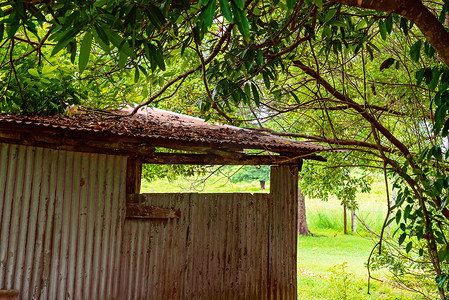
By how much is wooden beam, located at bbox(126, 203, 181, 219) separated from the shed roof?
727 mm

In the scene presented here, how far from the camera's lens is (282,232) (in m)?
6.12

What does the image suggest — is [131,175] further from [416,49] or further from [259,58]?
[416,49]

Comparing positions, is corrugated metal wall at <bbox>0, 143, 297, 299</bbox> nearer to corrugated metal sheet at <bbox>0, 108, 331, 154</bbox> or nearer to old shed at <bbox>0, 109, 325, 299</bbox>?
old shed at <bbox>0, 109, 325, 299</bbox>

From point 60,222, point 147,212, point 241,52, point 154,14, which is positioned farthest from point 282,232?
point 154,14

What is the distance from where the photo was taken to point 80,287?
4410 mm

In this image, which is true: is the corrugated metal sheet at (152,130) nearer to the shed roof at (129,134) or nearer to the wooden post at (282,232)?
the shed roof at (129,134)

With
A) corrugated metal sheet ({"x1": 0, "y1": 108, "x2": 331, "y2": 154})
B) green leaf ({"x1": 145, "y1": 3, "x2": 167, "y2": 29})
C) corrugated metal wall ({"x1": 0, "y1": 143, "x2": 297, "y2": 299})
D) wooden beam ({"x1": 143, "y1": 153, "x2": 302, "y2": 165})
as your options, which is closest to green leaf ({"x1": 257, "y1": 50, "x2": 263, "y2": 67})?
green leaf ({"x1": 145, "y1": 3, "x2": 167, "y2": 29})

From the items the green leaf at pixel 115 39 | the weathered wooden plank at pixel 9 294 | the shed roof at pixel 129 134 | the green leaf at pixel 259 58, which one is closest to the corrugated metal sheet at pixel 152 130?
the shed roof at pixel 129 134

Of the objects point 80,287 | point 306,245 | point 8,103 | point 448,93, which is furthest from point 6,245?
point 306,245

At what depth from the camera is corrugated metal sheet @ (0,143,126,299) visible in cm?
399

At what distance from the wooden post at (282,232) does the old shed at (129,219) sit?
0.05ft

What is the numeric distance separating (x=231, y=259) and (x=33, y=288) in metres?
2.54

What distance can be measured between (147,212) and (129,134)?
1096 mm

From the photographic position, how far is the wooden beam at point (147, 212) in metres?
4.79
